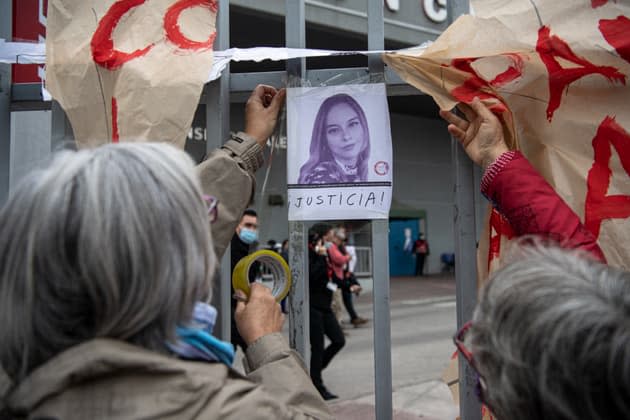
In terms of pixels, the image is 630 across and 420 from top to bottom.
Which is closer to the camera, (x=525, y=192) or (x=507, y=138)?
(x=525, y=192)

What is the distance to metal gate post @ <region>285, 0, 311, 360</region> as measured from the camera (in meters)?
1.73

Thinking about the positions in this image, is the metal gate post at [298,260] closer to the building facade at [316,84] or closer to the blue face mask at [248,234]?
the building facade at [316,84]

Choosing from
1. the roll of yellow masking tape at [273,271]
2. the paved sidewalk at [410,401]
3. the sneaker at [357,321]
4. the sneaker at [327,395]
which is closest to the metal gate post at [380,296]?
the roll of yellow masking tape at [273,271]

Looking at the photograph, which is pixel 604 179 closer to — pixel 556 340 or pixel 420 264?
pixel 556 340

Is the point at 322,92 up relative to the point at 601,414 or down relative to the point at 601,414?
up

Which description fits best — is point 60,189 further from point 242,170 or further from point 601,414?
point 601,414

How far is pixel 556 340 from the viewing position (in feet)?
2.74

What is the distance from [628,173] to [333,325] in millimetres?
3896

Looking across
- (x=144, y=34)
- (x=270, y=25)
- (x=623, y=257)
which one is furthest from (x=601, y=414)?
(x=270, y=25)

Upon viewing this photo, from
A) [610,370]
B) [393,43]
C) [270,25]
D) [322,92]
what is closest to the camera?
[610,370]

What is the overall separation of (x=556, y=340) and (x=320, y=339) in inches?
169

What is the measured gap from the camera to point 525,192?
1.46m

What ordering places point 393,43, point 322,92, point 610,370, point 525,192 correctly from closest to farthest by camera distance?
point 610,370
point 525,192
point 322,92
point 393,43

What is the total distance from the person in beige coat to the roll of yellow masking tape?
488 millimetres
